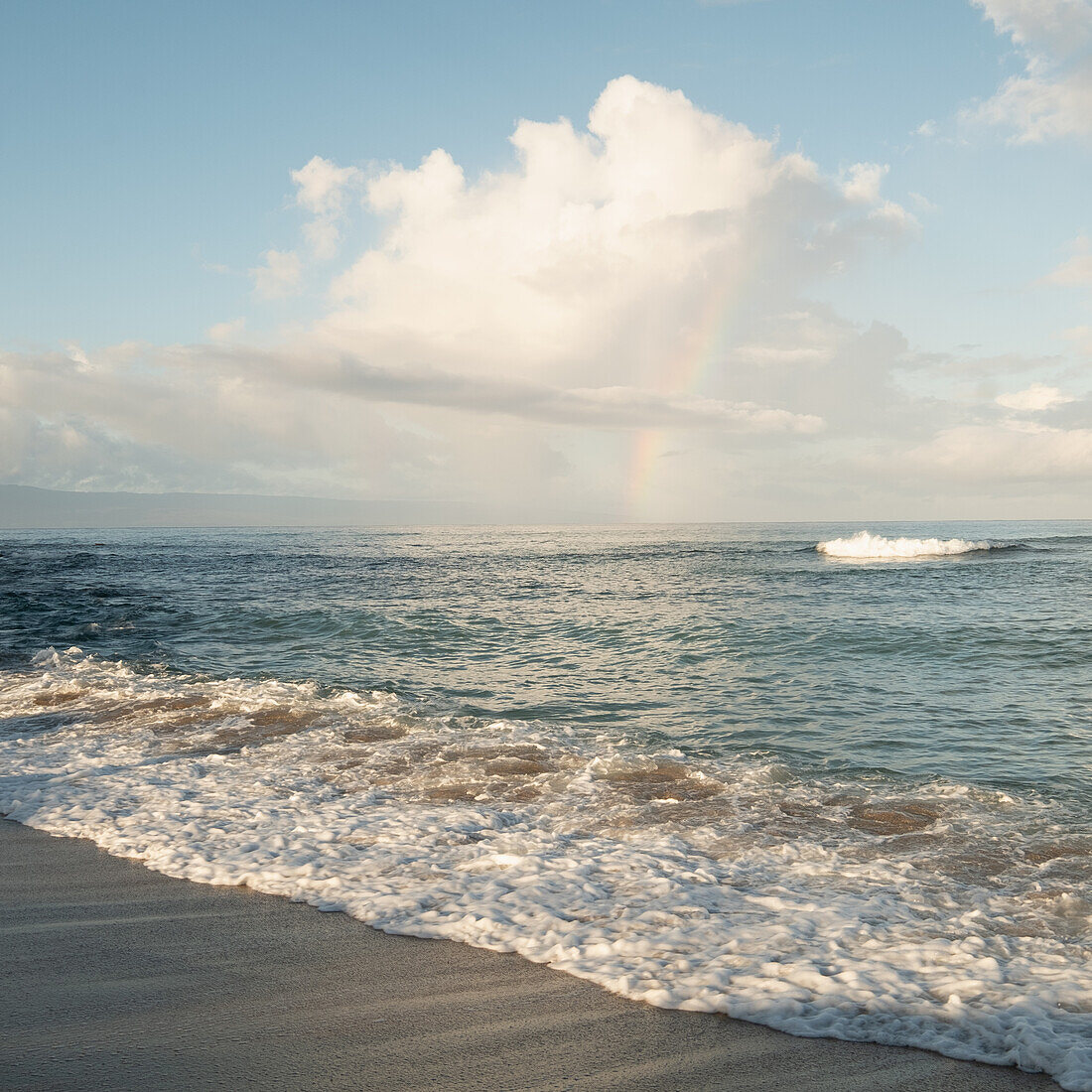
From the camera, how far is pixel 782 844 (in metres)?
5.83

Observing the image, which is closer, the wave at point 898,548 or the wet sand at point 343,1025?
the wet sand at point 343,1025

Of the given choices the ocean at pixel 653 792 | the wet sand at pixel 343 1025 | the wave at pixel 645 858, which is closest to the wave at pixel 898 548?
the ocean at pixel 653 792

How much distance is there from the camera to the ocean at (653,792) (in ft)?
12.9

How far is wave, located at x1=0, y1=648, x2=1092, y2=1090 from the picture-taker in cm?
365

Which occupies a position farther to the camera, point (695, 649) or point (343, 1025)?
point (695, 649)

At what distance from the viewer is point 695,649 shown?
1577 centimetres

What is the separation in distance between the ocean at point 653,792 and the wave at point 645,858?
0.08 feet

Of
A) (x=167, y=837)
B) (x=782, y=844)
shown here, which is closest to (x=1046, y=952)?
(x=782, y=844)

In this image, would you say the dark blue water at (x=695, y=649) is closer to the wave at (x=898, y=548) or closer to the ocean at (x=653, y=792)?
the ocean at (x=653, y=792)

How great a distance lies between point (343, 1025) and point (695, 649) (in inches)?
515

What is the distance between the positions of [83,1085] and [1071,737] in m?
10.2

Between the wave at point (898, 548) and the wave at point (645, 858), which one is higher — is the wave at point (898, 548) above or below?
above

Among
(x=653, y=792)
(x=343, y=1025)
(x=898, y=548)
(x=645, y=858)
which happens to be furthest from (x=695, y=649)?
(x=898, y=548)

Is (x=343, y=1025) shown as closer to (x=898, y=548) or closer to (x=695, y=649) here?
(x=695, y=649)
